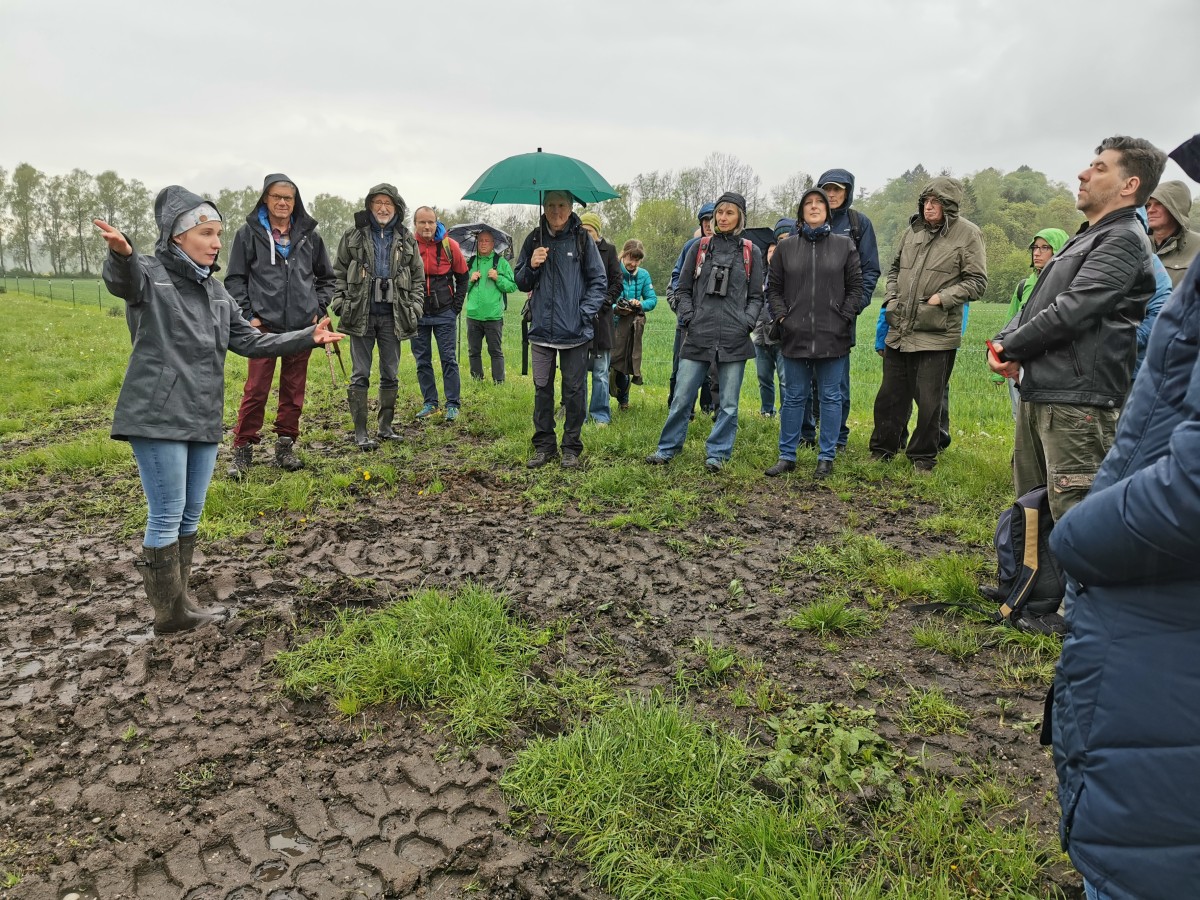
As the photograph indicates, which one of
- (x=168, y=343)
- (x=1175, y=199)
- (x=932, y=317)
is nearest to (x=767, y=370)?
(x=932, y=317)

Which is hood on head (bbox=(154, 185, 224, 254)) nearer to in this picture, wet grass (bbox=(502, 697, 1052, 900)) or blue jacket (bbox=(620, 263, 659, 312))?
wet grass (bbox=(502, 697, 1052, 900))

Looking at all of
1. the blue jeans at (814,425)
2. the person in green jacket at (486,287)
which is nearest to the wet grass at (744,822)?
the blue jeans at (814,425)

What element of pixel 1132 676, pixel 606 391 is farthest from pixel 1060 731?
pixel 606 391

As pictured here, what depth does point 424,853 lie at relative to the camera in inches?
96.8

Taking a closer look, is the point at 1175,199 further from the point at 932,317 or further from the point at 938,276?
the point at 932,317

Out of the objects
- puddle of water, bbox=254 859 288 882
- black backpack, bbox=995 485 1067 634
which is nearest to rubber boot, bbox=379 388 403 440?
puddle of water, bbox=254 859 288 882

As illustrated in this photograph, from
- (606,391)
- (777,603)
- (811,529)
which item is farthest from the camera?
(606,391)

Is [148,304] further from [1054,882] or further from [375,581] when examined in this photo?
[1054,882]

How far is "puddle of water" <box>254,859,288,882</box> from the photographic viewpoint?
2350 mm

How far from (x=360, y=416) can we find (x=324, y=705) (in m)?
4.49

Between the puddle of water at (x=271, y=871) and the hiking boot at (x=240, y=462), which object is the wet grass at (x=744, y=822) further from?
the hiking boot at (x=240, y=462)

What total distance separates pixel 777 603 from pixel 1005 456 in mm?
4028

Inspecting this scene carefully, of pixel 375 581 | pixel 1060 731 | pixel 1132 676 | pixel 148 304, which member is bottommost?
pixel 375 581

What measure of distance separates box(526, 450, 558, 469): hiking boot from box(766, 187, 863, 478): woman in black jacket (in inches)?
80.8
